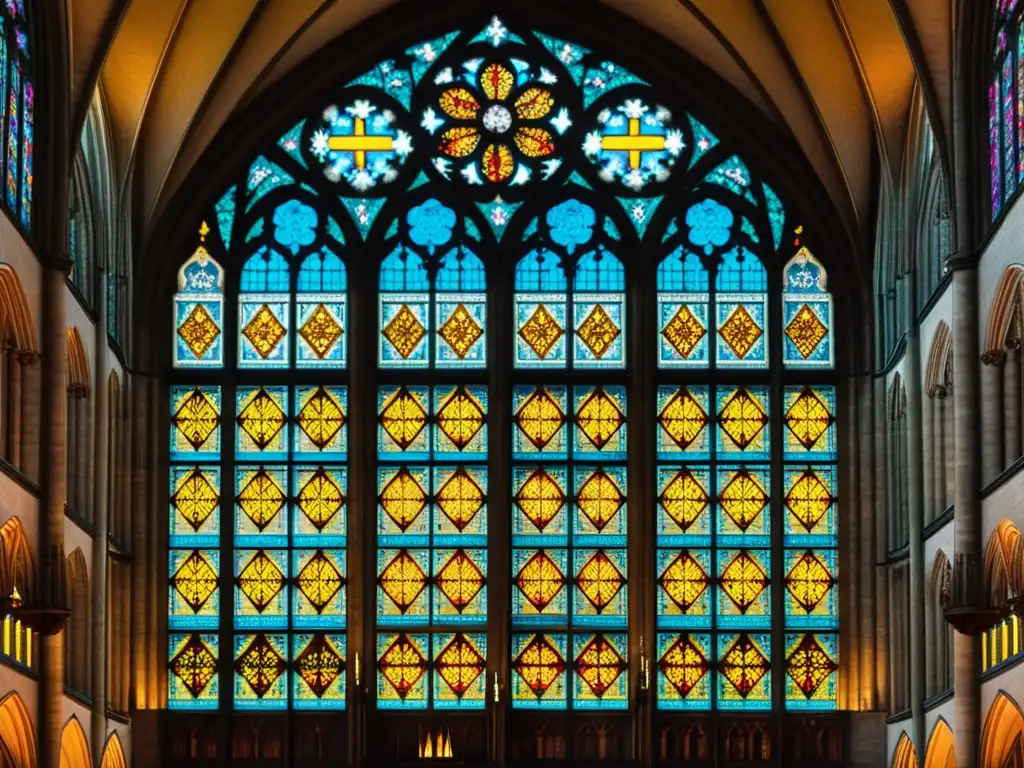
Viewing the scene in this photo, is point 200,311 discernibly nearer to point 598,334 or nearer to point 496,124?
point 496,124

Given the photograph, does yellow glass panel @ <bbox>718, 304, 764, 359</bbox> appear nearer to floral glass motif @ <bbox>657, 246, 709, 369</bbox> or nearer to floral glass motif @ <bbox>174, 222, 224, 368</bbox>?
floral glass motif @ <bbox>657, 246, 709, 369</bbox>

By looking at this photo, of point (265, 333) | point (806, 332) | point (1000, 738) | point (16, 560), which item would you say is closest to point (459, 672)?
point (265, 333)

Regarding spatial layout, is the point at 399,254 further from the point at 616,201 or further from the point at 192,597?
the point at 192,597

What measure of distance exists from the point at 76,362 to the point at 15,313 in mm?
4028

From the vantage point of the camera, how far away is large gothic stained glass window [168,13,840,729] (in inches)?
1539

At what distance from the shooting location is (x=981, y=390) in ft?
104

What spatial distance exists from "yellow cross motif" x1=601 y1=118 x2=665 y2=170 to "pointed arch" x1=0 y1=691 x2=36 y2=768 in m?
14.5

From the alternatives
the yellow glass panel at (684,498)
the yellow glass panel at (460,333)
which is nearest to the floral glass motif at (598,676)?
the yellow glass panel at (684,498)

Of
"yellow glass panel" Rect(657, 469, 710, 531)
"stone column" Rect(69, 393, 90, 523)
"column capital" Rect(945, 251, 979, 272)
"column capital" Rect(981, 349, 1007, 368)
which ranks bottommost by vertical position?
"yellow glass panel" Rect(657, 469, 710, 531)

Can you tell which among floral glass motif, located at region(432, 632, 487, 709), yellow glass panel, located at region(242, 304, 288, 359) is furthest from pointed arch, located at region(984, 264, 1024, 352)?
yellow glass panel, located at region(242, 304, 288, 359)

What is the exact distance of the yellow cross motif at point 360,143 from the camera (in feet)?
134

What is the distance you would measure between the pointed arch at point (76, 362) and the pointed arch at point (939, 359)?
12069 millimetres

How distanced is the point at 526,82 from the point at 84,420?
9.92 metres

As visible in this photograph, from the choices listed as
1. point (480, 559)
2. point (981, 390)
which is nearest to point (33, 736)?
point (480, 559)
